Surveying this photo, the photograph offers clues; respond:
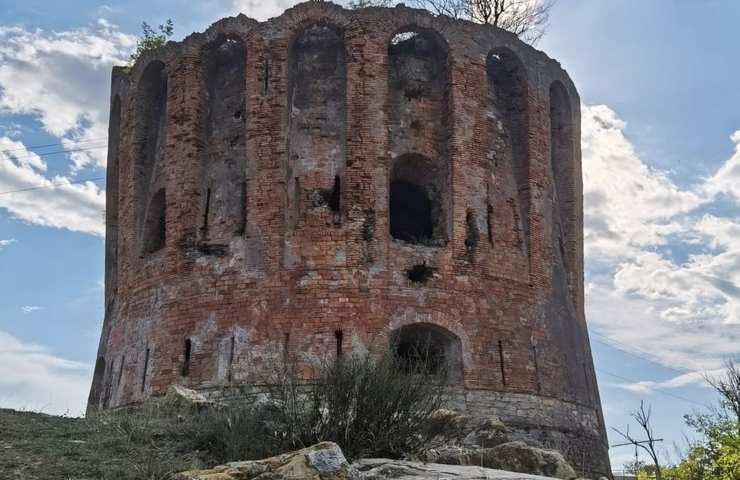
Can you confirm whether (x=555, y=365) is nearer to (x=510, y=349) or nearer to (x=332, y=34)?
(x=510, y=349)

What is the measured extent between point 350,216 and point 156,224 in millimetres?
4259

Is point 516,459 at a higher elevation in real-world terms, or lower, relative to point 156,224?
lower

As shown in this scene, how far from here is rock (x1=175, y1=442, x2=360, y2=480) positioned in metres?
7.92

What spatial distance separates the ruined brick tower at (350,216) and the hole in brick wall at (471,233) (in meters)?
0.03

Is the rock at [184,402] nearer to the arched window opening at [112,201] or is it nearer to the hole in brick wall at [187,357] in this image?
the hole in brick wall at [187,357]

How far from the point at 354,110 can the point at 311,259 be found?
274 centimetres

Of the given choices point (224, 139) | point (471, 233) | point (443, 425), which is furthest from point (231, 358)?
point (443, 425)

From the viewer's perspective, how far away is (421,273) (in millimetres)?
16391

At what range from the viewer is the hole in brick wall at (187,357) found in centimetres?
1631

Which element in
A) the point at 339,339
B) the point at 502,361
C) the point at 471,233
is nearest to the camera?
the point at 339,339

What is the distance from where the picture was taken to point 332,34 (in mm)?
17875

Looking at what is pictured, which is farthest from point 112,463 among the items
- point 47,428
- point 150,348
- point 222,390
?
point 150,348

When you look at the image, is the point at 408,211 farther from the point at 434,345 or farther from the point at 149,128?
A: the point at 149,128

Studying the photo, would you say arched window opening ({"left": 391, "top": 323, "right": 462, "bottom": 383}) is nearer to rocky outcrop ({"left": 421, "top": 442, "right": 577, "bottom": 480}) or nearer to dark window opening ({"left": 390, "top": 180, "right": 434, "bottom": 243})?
dark window opening ({"left": 390, "top": 180, "right": 434, "bottom": 243})
